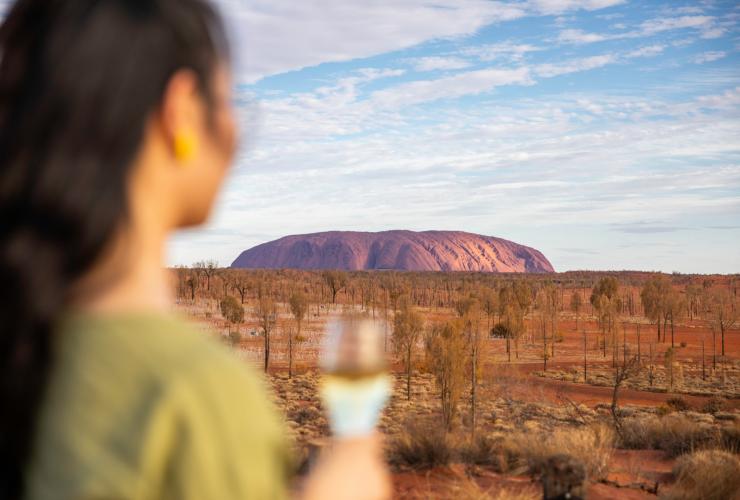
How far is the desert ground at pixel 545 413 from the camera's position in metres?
9.88

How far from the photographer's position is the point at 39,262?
0.69 metres

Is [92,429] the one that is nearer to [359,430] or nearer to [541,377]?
[359,430]

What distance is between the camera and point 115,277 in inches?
28.1

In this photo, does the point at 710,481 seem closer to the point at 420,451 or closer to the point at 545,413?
the point at 420,451

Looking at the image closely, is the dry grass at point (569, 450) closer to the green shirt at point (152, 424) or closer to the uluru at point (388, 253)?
the green shirt at point (152, 424)

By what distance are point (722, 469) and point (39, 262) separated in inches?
408

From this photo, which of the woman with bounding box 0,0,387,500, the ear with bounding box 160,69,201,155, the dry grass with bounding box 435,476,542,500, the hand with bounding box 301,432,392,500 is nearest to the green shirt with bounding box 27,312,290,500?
the woman with bounding box 0,0,387,500

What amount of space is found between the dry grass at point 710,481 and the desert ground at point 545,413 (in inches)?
0.7

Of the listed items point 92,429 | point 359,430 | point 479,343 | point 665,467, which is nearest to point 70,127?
point 92,429

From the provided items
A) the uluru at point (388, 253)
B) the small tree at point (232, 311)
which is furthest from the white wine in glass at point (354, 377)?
the uluru at point (388, 253)

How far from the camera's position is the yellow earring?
749mm

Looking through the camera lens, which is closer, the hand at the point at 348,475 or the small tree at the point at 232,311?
the hand at the point at 348,475

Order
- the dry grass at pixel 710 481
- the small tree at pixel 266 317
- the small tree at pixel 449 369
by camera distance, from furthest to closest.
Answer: the small tree at pixel 266 317 → the small tree at pixel 449 369 → the dry grass at pixel 710 481

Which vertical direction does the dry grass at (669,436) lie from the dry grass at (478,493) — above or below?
below
